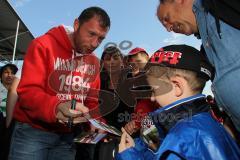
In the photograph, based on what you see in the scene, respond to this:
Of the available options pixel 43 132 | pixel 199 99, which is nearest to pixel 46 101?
pixel 43 132

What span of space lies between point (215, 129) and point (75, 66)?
133 centimetres

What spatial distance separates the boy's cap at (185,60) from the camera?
196cm

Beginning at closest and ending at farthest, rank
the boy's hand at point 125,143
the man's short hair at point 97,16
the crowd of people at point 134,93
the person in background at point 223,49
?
the person in background at point 223,49, the crowd of people at point 134,93, the boy's hand at point 125,143, the man's short hair at point 97,16

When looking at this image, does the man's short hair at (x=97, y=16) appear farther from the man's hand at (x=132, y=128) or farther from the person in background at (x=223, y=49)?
the person in background at (x=223, y=49)

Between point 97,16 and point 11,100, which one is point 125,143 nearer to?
point 97,16

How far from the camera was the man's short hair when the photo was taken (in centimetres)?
290

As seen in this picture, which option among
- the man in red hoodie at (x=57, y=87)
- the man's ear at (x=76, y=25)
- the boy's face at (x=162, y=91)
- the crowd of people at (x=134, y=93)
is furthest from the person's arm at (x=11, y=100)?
the boy's face at (x=162, y=91)

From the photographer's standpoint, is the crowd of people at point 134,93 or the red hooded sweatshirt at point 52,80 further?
the red hooded sweatshirt at point 52,80

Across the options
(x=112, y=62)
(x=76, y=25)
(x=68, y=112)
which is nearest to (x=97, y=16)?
(x=76, y=25)

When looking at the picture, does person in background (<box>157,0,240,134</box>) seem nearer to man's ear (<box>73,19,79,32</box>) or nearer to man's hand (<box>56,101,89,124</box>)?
man's hand (<box>56,101,89,124</box>)

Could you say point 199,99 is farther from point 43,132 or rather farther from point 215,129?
point 43,132

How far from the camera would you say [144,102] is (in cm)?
306

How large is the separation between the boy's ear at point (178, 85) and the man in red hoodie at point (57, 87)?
630mm

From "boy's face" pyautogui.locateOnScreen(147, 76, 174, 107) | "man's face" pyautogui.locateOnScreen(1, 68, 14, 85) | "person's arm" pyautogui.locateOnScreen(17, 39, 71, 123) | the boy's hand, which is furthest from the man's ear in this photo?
"man's face" pyautogui.locateOnScreen(1, 68, 14, 85)
